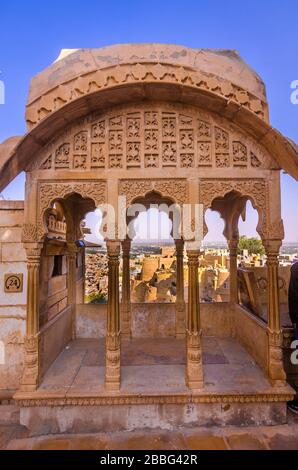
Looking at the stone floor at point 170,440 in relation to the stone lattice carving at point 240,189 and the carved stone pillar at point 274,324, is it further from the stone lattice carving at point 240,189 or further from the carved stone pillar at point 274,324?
the stone lattice carving at point 240,189

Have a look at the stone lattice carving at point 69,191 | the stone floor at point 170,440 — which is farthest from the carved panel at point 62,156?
the stone floor at point 170,440

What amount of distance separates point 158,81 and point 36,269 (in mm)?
3668

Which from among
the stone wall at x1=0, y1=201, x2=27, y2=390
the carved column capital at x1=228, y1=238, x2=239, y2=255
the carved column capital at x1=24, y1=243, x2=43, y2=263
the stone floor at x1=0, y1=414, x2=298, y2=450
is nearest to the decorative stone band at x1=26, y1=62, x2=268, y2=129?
the stone wall at x1=0, y1=201, x2=27, y2=390

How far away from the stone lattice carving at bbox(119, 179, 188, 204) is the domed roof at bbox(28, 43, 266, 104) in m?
1.87

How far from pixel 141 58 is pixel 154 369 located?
5.45 meters

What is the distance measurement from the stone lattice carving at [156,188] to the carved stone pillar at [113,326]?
2.94 ft

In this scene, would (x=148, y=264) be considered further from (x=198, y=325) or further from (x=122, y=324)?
(x=198, y=325)

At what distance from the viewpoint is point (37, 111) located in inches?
170

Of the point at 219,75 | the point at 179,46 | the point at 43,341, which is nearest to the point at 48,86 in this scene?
the point at 179,46

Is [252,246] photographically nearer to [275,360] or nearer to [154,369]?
[275,360]

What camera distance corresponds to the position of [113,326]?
4.54m

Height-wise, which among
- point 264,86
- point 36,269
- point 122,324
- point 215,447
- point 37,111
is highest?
point 264,86

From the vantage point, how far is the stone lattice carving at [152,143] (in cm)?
462

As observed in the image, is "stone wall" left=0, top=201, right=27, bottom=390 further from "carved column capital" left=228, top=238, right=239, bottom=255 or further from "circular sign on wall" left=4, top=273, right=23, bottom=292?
"carved column capital" left=228, top=238, right=239, bottom=255
